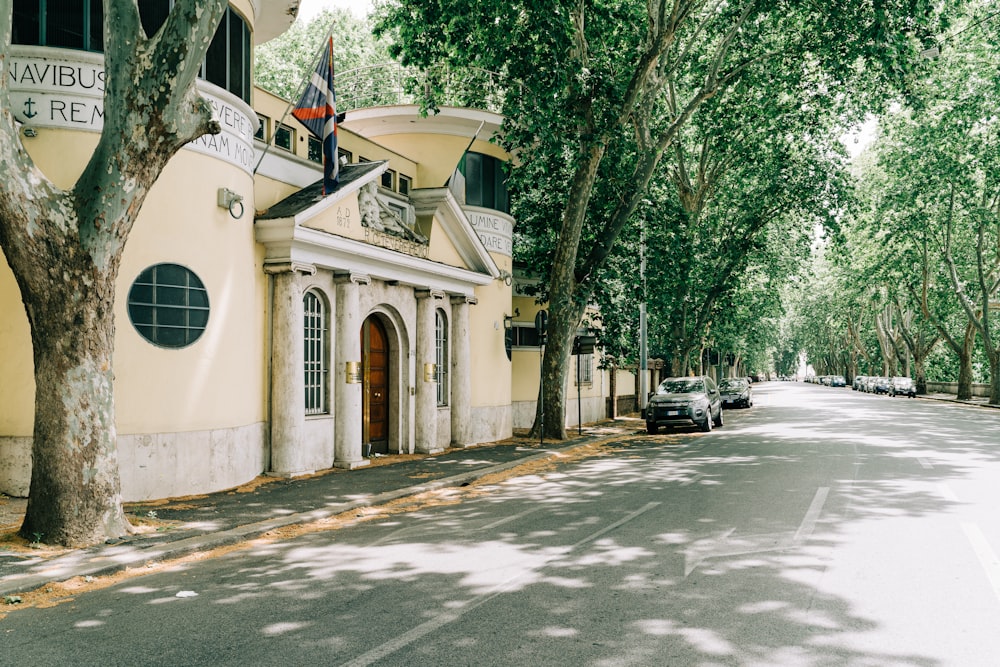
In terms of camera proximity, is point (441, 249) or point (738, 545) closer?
point (738, 545)

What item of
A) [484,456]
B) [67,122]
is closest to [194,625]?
[67,122]

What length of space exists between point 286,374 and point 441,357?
6.04m

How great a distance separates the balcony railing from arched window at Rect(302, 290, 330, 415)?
5902mm

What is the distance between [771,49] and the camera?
22594mm

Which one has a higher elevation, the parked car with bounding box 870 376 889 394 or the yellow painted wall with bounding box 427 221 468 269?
the yellow painted wall with bounding box 427 221 468 269

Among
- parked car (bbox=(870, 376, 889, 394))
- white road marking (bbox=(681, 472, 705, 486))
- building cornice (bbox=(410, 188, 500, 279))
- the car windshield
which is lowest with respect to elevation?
parked car (bbox=(870, 376, 889, 394))

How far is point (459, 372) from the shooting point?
19031 millimetres

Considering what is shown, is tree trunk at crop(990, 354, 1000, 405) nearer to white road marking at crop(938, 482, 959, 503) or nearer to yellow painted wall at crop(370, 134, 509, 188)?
yellow painted wall at crop(370, 134, 509, 188)

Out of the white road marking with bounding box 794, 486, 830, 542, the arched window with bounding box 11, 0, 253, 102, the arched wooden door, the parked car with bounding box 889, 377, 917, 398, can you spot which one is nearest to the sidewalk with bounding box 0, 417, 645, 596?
the arched wooden door

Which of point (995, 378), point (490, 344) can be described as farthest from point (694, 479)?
point (995, 378)

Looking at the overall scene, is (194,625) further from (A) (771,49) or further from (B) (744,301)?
(B) (744,301)

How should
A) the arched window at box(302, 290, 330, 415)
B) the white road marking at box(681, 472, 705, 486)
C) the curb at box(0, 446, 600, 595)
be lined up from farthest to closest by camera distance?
the arched window at box(302, 290, 330, 415)
the white road marking at box(681, 472, 705, 486)
the curb at box(0, 446, 600, 595)

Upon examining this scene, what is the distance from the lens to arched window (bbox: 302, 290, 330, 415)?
14555mm

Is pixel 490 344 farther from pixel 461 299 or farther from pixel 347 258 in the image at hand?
pixel 347 258
